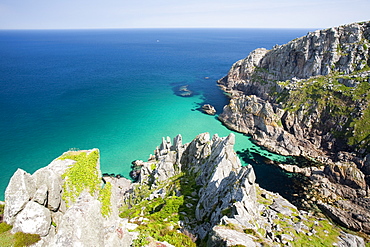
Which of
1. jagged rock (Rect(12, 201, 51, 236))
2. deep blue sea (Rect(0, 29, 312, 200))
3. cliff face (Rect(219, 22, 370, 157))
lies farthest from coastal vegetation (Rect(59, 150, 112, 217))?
cliff face (Rect(219, 22, 370, 157))

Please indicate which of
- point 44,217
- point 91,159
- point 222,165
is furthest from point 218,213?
point 91,159

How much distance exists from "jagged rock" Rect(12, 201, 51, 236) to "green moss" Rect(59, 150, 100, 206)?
436cm

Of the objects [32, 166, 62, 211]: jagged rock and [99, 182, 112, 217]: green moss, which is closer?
[32, 166, 62, 211]: jagged rock

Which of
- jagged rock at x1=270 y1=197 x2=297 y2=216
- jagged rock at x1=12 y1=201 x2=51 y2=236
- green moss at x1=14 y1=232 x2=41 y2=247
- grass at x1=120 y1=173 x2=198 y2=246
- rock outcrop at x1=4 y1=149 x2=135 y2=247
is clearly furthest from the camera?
jagged rock at x1=270 y1=197 x2=297 y2=216

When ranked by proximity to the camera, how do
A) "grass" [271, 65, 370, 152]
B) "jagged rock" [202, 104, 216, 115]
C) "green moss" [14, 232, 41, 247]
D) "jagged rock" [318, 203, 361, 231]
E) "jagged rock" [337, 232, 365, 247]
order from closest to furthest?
"green moss" [14, 232, 41, 247], "jagged rock" [337, 232, 365, 247], "jagged rock" [318, 203, 361, 231], "grass" [271, 65, 370, 152], "jagged rock" [202, 104, 216, 115]

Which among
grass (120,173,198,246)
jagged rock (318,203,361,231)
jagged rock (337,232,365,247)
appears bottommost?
jagged rock (318,203,361,231)

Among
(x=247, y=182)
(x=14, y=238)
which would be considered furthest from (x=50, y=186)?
(x=247, y=182)

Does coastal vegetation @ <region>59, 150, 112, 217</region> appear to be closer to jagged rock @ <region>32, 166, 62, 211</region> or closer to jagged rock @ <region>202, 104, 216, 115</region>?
jagged rock @ <region>32, 166, 62, 211</region>

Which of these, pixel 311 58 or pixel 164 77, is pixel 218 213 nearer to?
pixel 311 58

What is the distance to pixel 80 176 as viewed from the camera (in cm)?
2453

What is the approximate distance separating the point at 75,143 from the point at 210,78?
9126cm

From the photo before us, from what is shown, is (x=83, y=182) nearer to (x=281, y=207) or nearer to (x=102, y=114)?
(x=281, y=207)

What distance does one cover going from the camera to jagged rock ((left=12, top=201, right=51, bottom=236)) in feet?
50.6

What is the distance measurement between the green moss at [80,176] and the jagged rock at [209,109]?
59.0 meters
